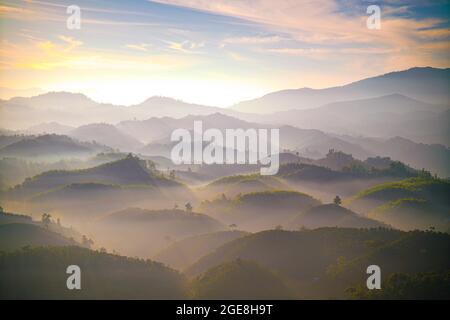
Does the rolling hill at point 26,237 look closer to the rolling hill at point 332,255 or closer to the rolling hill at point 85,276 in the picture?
the rolling hill at point 85,276

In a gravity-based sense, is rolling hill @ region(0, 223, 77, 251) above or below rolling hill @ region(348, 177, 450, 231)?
above

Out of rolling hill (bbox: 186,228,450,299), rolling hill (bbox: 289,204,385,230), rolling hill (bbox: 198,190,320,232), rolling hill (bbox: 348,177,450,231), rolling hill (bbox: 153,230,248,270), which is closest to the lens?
rolling hill (bbox: 186,228,450,299)

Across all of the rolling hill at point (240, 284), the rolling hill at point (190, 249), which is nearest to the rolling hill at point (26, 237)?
the rolling hill at point (190, 249)

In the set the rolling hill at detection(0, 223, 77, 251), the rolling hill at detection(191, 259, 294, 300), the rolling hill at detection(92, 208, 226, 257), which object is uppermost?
the rolling hill at detection(0, 223, 77, 251)

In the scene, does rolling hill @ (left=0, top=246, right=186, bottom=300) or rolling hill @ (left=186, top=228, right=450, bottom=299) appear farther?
rolling hill @ (left=186, top=228, right=450, bottom=299)

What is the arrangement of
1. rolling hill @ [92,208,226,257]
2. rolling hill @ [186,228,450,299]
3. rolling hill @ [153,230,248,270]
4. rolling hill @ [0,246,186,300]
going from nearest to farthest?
1. rolling hill @ [0,246,186,300]
2. rolling hill @ [186,228,450,299]
3. rolling hill @ [153,230,248,270]
4. rolling hill @ [92,208,226,257]

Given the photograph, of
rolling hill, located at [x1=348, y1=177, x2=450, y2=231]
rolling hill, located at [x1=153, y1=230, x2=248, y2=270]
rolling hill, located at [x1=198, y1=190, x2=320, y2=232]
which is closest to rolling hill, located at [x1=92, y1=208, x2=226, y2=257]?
rolling hill, located at [x1=153, y1=230, x2=248, y2=270]

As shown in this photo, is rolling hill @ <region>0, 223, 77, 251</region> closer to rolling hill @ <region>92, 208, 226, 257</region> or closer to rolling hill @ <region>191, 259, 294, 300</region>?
rolling hill @ <region>92, 208, 226, 257</region>
